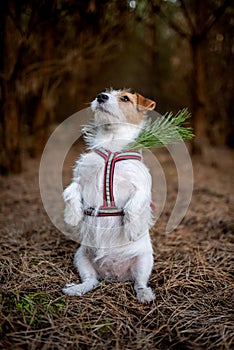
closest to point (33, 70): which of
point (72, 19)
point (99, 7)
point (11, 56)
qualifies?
point (11, 56)

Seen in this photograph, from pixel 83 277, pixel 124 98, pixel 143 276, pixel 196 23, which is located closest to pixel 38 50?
pixel 196 23

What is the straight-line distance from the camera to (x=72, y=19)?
5793mm

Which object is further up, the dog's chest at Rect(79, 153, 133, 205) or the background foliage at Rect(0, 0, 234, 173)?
the background foliage at Rect(0, 0, 234, 173)

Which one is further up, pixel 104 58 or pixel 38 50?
pixel 104 58

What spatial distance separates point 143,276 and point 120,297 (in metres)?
0.26

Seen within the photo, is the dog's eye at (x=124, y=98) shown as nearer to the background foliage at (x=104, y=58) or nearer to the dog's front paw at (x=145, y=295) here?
the dog's front paw at (x=145, y=295)

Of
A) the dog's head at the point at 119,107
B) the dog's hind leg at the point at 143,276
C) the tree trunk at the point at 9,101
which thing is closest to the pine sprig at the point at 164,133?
the dog's head at the point at 119,107

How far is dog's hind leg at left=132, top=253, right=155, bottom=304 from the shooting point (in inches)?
87.3

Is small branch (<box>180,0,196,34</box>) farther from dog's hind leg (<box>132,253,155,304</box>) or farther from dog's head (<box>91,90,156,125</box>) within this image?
dog's hind leg (<box>132,253,155,304</box>)

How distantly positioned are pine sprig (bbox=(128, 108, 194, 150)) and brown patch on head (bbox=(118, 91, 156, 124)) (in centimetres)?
20

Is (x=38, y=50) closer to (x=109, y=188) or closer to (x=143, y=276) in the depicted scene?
(x=109, y=188)

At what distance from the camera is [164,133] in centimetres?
236

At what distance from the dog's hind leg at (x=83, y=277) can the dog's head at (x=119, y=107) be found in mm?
1040

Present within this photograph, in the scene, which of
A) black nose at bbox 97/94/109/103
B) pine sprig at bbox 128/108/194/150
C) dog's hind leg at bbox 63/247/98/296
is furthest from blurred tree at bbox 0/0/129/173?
dog's hind leg at bbox 63/247/98/296
